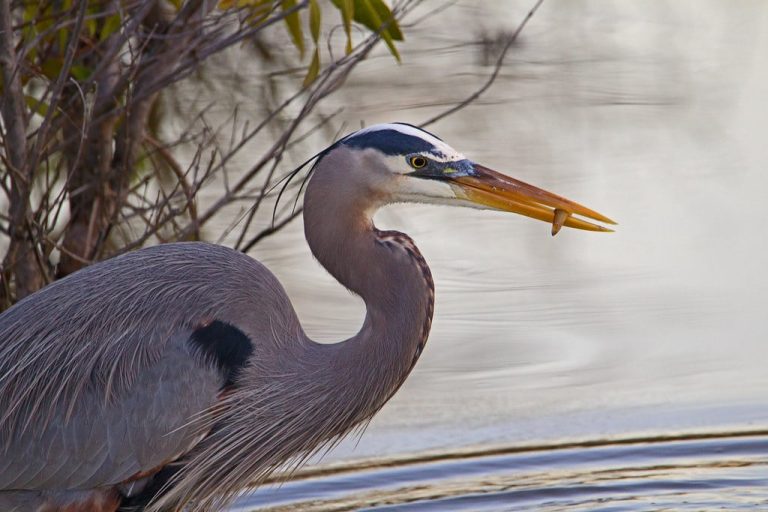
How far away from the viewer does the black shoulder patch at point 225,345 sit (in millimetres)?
4152

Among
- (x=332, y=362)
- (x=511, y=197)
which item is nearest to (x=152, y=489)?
(x=332, y=362)

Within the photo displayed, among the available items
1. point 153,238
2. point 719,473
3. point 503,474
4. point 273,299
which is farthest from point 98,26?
point 719,473

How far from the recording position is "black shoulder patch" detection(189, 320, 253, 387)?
163 inches

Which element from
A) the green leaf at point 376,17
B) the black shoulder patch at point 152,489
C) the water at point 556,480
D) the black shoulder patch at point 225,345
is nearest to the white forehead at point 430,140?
the black shoulder patch at point 225,345

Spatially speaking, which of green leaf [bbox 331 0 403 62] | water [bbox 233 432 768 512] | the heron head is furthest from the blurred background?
the heron head

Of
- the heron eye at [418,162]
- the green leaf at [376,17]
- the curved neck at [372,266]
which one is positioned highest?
the green leaf at [376,17]

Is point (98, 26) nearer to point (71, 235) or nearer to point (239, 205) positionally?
point (71, 235)

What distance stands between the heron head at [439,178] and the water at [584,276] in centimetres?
118

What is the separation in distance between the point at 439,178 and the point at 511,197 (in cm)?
21

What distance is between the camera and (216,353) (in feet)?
13.6

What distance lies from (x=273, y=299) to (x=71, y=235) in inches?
67.9

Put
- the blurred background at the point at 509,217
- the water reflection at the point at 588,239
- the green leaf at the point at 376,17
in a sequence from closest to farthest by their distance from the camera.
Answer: the green leaf at the point at 376,17, the blurred background at the point at 509,217, the water reflection at the point at 588,239

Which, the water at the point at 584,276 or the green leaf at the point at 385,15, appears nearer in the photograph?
the green leaf at the point at 385,15

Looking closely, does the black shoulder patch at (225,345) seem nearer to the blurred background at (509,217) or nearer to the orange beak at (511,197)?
the orange beak at (511,197)
